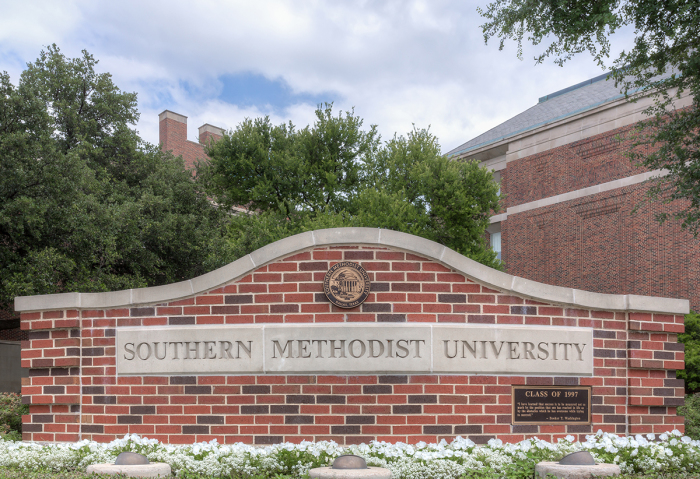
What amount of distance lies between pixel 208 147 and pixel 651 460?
22075mm

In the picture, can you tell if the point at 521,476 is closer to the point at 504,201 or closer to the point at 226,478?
the point at 226,478

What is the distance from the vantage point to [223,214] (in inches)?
877

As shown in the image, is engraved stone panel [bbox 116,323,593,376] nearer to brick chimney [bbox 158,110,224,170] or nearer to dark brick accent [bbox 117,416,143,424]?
dark brick accent [bbox 117,416,143,424]

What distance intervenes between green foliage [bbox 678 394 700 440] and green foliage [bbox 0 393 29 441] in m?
8.32

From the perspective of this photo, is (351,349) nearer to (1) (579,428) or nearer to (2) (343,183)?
(1) (579,428)

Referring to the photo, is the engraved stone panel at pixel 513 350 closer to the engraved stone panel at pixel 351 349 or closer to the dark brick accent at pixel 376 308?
the engraved stone panel at pixel 351 349

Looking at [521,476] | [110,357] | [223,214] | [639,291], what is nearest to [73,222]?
[223,214]

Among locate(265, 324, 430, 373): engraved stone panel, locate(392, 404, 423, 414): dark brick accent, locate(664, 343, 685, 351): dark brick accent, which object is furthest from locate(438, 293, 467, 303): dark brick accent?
locate(664, 343, 685, 351): dark brick accent

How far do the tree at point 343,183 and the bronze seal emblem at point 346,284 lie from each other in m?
12.2

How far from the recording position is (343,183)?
22.4m

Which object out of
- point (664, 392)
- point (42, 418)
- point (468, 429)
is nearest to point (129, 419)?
point (42, 418)

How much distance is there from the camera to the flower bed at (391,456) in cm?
465

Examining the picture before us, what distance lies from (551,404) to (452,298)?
151cm

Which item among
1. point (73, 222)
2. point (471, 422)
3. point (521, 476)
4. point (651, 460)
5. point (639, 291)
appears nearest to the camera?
point (521, 476)
